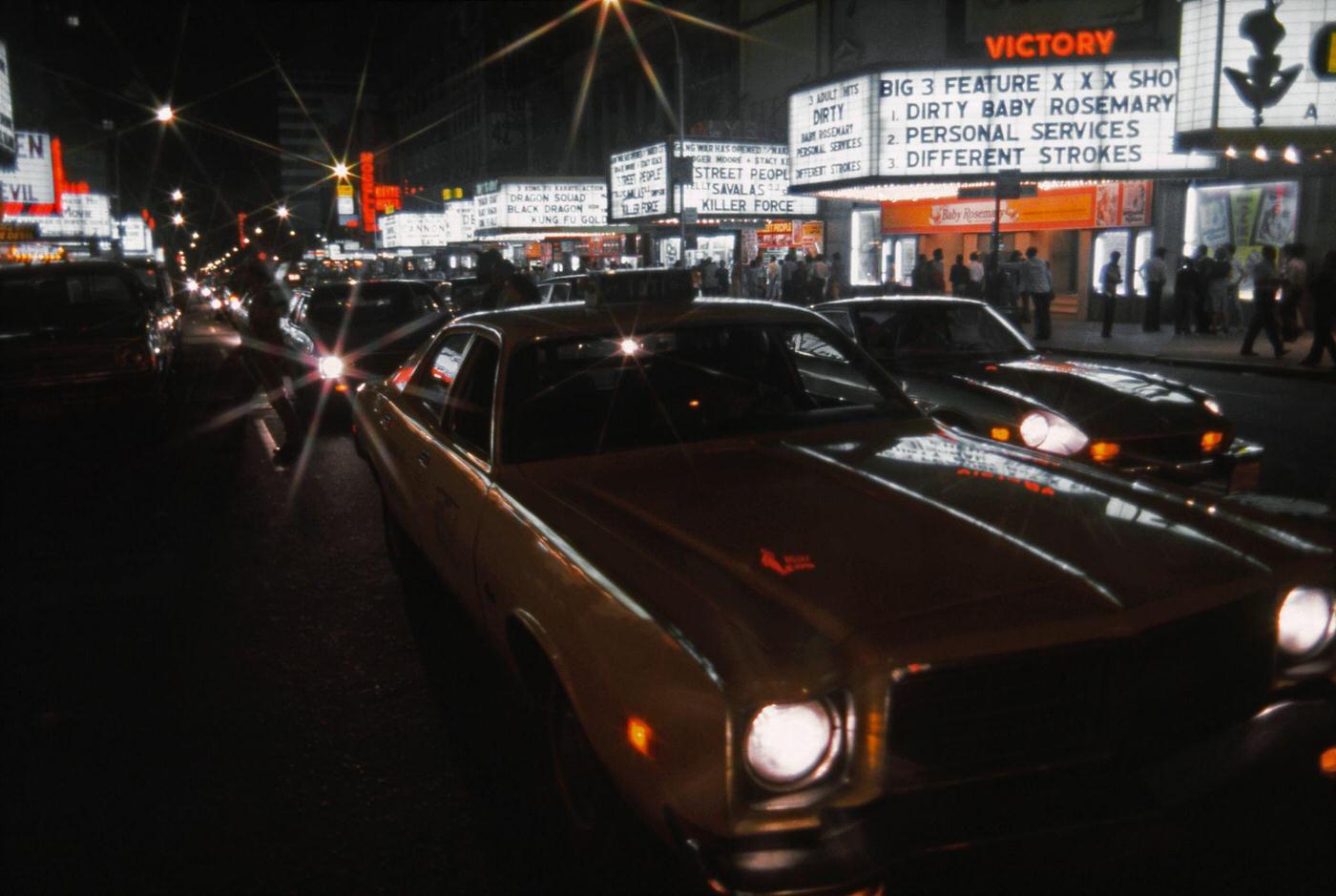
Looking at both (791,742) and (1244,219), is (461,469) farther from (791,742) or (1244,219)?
(1244,219)

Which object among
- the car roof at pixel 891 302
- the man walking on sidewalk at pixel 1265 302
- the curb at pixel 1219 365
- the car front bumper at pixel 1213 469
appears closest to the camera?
the car front bumper at pixel 1213 469

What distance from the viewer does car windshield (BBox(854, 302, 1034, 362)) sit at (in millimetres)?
7965

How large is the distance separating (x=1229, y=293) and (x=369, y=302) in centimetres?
1645

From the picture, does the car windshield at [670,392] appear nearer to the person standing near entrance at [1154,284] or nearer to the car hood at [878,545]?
the car hood at [878,545]

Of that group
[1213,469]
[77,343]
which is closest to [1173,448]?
[1213,469]

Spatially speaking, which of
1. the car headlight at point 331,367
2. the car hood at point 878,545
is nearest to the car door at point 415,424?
the car hood at point 878,545

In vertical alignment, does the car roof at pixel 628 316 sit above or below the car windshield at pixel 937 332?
above

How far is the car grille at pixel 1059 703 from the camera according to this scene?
230 centimetres

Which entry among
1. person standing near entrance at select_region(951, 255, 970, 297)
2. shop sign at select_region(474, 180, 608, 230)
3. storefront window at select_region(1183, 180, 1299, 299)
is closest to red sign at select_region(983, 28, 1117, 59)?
storefront window at select_region(1183, 180, 1299, 299)

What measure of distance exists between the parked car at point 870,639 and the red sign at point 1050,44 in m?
16.2

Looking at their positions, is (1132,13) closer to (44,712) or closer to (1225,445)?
(1225,445)

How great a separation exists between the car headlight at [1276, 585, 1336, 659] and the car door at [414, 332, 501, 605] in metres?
2.37

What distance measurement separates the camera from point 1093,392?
6797 millimetres

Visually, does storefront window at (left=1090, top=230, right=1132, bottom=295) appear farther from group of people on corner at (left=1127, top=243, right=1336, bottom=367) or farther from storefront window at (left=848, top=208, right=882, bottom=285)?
storefront window at (left=848, top=208, right=882, bottom=285)
